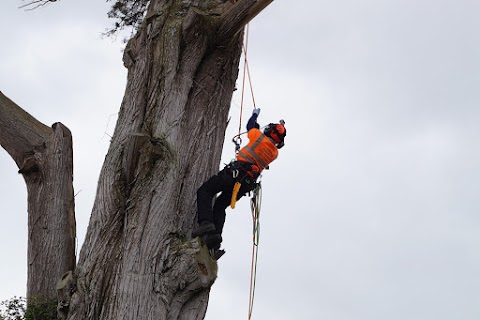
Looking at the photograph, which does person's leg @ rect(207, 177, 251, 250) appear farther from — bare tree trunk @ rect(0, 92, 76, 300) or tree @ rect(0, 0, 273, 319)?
bare tree trunk @ rect(0, 92, 76, 300)

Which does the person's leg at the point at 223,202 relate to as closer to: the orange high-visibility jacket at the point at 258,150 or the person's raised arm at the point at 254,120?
the orange high-visibility jacket at the point at 258,150

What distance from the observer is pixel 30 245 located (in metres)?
6.90

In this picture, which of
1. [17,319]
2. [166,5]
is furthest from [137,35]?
Result: [17,319]

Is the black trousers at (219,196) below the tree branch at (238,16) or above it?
below

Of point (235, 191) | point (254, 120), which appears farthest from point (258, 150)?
point (235, 191)

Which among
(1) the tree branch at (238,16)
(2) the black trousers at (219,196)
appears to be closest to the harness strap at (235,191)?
(2) the black trousers at (219,196)

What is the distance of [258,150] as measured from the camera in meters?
7.19

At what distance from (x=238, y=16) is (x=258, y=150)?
1227 mm

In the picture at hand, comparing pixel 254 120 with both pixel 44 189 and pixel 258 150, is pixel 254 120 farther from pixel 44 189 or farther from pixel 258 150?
pixel 44 189

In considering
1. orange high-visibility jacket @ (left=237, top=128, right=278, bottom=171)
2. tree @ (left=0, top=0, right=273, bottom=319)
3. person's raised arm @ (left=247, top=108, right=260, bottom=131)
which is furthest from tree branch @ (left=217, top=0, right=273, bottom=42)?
orange high-visibility jacket @ (left=237, top=128, right=278, bottom=171)

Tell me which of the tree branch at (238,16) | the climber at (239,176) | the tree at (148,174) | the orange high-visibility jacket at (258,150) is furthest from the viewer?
the orange high-visibility jacket at (258,150)

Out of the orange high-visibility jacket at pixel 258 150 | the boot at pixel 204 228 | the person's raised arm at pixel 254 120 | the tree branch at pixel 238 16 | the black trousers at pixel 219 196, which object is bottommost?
the boot at pixel 204 228

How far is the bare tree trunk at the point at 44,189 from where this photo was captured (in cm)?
677

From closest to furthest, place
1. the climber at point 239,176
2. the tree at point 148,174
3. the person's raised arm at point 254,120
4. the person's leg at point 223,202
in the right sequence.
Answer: the tree at point 148,174 < the climber at point 239,176 < the person's leg at point 223,202 < the person's raised arm at point 254,120
